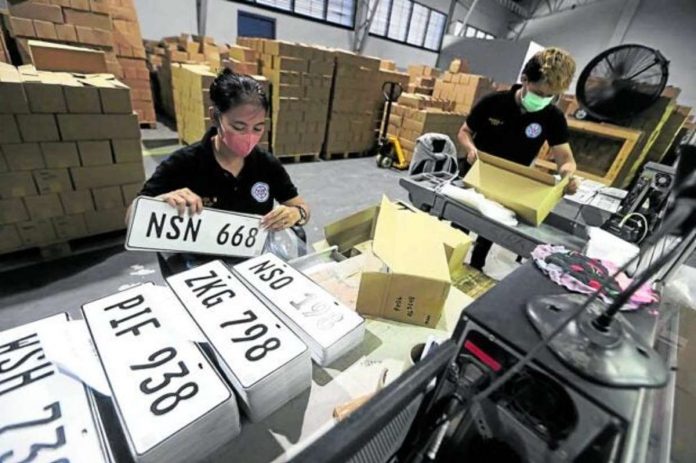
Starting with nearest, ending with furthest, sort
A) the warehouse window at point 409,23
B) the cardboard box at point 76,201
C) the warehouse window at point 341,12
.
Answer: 1. the cardboard box at point 76,201
2. the warehouse window at point 341,12
3. the warehouse window at point 409,23

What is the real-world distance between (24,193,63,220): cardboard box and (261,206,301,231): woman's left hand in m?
1.67

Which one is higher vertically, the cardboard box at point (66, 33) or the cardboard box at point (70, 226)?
the cardboard box at point (66, 33)

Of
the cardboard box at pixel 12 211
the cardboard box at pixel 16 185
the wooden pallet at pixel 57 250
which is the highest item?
the cardboard box at pixel 16 185

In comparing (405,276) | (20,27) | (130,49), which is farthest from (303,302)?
(130,49)

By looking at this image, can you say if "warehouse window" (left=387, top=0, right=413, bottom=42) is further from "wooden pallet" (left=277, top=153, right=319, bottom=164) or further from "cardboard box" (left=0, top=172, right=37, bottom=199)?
"cardboard box" (left=0, top=172, right=37, bottom=199)

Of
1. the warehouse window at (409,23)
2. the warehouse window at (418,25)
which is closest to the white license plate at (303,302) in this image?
the warehouse window at (409,23)

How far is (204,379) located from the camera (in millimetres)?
495

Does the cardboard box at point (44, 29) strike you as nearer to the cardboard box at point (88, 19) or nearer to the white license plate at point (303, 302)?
the cardboard box at point (88, 19)

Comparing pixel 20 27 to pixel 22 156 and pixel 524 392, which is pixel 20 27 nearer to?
pixel 22 156

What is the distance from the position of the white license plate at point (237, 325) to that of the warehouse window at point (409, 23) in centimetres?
912

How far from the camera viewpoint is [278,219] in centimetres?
114

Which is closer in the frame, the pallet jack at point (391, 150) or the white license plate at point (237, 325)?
the white license plate at point (237, 325)

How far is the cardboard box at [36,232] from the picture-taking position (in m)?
1.87

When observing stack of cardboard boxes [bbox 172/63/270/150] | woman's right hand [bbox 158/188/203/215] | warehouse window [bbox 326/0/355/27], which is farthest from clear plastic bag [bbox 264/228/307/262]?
warehouse window [bbox 326/0/355/27]
